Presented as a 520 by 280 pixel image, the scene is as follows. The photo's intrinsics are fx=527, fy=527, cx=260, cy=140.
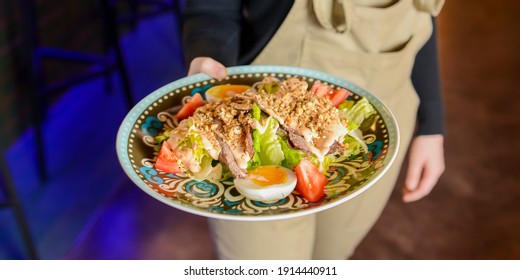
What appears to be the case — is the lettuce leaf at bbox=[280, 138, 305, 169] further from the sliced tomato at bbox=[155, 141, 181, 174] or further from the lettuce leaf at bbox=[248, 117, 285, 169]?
the sliced tomato at bbox=[155, 141, 181, 174]

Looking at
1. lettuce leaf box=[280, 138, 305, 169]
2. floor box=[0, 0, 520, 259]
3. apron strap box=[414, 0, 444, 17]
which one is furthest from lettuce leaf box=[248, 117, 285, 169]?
floor box=[0, 0, 520, 259]

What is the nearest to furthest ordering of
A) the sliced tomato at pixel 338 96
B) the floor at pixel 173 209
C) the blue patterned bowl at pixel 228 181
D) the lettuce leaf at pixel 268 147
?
the blue patterned bowl at pixel 228 181 → the lettuce leaf at pixel 268 147 → the sliced tomato at pixel 338 96 → the floor at pixel 173 209

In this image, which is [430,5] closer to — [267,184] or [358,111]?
[358,111]

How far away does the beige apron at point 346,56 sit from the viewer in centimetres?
105

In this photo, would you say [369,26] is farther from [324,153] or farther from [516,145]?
[516,145]

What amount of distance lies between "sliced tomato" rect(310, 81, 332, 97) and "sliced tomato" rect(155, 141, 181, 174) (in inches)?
11.8

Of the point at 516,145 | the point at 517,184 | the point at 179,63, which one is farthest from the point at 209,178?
the point at 179,63

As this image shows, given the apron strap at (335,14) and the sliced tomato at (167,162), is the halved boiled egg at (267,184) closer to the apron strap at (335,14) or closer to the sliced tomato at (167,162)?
the sliced tomato at (167,162)

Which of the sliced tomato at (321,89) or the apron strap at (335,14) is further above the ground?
the apron strap at (335,14)

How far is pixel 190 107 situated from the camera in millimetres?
970

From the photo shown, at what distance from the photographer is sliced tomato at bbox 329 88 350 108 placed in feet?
3.25

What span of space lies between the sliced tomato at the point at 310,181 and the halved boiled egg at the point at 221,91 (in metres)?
0.23

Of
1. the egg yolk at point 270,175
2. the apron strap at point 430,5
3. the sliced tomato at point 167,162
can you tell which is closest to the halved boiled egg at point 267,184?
the egg yolk at point 270,175
